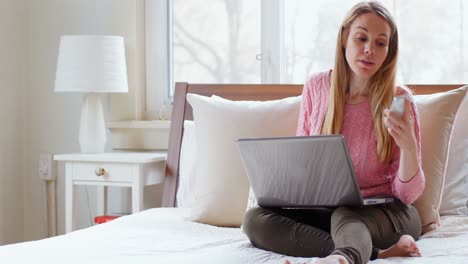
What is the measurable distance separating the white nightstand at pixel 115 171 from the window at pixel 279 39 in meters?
0.46

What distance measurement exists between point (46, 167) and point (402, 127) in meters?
1.99

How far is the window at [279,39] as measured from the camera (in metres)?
2.75

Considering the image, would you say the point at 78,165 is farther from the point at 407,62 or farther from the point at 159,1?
the point at 407,62

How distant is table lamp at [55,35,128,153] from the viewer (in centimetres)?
295

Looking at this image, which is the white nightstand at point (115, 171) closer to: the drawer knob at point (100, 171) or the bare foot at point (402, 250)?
the drawer knob at point (100, 171)

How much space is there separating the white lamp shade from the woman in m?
1.03

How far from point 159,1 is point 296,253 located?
1.71 metres

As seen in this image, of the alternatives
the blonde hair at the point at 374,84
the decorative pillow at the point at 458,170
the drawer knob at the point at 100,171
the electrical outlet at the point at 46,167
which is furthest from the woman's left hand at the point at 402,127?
the electrical outlet at the point at 46,167

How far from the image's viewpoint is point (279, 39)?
3000mm

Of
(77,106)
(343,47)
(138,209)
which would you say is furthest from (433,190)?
(77,106)

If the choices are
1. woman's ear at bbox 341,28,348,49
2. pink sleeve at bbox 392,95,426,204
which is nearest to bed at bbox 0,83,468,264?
pink sleeve at bbox 392,95,426,204

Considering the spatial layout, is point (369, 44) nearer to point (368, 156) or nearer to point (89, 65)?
point (368, 156)

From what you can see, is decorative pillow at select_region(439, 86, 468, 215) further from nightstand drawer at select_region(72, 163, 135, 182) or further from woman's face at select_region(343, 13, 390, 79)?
nightstand drawer at select_region(72, 163, 135, 182)


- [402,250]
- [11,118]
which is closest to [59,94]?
[11,118]
